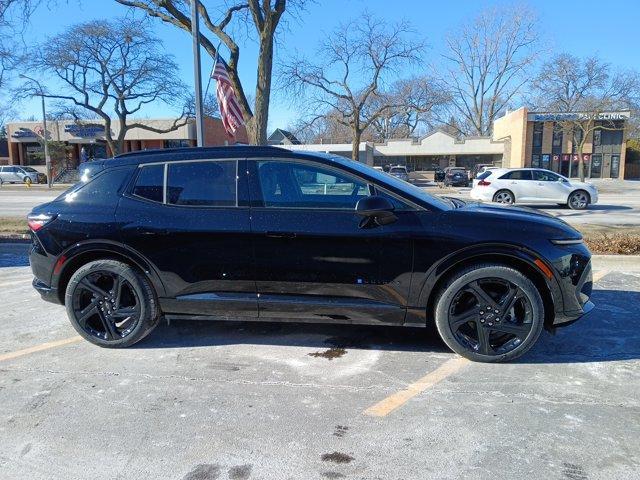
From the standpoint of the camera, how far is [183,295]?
13.6ft

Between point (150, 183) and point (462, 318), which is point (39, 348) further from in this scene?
point (462, 318)

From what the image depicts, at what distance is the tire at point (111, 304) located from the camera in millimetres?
4186

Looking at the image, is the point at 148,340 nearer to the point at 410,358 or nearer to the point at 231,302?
the point at 231,302

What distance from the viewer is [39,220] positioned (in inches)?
170

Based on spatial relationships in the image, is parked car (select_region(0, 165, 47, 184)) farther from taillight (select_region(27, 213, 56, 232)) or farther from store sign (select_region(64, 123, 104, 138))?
taillight (select_region(27, 213, 56, 232))

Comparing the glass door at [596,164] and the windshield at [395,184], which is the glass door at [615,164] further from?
the windshield at [395,184]

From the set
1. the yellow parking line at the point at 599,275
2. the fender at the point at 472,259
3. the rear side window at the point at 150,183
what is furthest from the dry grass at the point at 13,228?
the yellow parking line at the point at 599,275

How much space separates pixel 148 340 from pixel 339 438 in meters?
2.38

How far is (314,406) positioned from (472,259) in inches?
65.5

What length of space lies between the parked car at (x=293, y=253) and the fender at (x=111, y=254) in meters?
0.01

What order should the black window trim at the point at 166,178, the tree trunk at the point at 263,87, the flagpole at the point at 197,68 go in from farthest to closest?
the tree trunk at the point at 263,87, the flagpole at the point at 197,68, the black window trim at the point at 166,178

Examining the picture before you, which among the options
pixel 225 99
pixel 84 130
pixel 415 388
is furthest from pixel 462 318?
pixel 84 130

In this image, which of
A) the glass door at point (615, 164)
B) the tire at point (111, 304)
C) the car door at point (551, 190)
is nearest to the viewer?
the tire at point (111, 304)

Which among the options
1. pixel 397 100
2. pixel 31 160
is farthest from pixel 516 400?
pixel 31 160
